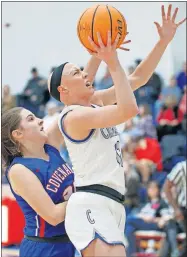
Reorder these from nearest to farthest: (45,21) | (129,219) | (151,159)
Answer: (129,219)
(151,159)
(45,21)

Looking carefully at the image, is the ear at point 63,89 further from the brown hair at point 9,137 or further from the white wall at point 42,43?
the white wall at point 42,43

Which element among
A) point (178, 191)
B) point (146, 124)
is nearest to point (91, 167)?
point (178, 191)

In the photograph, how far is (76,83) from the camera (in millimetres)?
3334

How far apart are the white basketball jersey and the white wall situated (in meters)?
9.04

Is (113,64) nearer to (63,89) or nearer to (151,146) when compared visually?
(63,89)

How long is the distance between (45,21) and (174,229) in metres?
7.09

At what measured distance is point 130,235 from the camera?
8117 millimetres

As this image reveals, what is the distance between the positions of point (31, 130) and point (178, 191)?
13.8 ft

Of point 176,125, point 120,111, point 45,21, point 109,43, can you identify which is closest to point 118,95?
point 120,111

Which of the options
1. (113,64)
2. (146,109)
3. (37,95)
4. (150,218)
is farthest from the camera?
(37,95)

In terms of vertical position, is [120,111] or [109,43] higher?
[109,43]

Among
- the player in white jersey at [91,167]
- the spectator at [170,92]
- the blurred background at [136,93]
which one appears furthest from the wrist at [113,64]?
the spectator at [170,92]

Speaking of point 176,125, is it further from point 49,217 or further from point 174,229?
point 49,217

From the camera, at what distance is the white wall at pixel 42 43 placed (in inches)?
497
